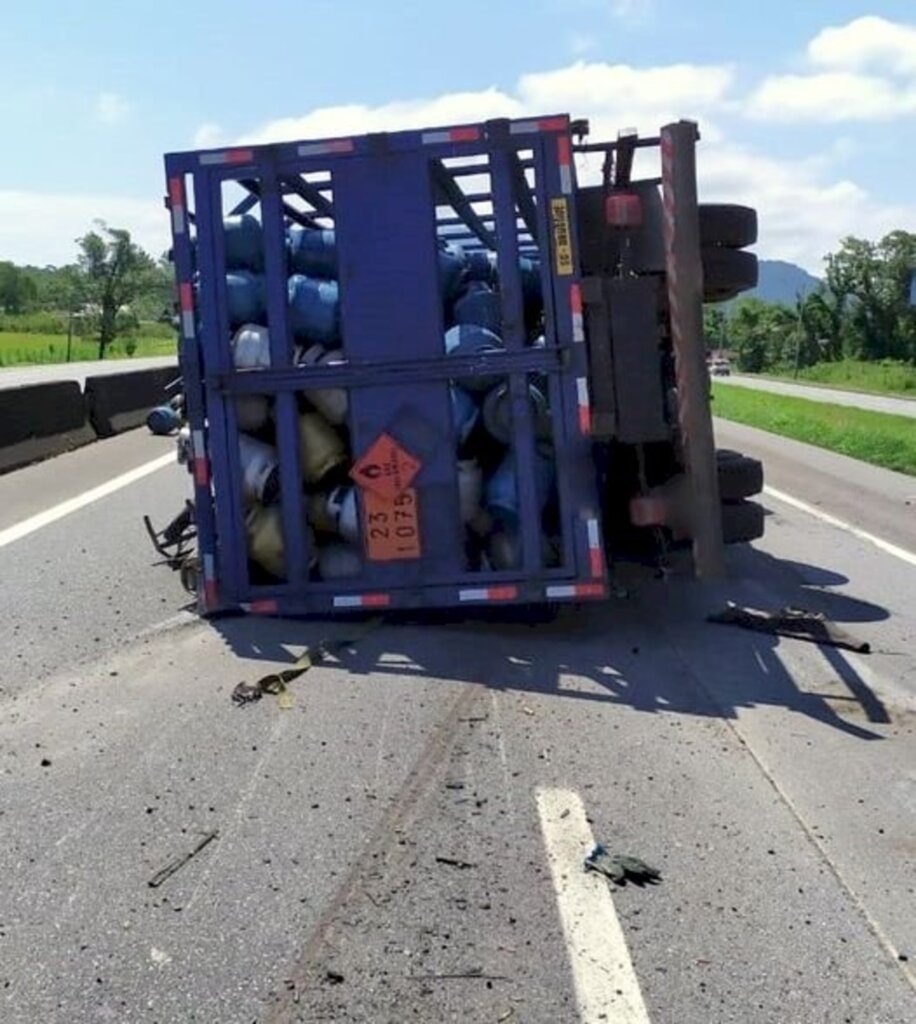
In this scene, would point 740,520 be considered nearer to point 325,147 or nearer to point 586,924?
point 325,147

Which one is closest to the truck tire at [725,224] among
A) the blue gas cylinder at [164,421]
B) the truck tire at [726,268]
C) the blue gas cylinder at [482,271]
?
the truck tire at [726,268]

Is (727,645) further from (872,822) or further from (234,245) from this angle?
(234,245)

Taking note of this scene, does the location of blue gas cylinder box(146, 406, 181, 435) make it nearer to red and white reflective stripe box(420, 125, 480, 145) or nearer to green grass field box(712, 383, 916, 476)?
red and white reflective stripe box(420, 125, 480, 145)

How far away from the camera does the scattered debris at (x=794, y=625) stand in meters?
7.09

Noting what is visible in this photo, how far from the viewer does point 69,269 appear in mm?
94438

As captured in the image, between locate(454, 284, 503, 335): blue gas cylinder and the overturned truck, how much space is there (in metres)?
0.02

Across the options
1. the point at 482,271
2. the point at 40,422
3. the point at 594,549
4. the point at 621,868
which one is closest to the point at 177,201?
the point at 482,271

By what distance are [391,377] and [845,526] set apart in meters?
6.29

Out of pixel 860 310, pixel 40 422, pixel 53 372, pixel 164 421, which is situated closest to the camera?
pixel 164 421

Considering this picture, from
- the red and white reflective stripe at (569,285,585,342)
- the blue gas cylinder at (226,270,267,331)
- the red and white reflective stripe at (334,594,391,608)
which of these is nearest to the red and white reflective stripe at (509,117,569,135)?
the red and white reflective stripe at (569,285,585,342)

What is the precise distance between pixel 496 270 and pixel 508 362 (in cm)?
71

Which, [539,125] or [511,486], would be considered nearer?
[539,125]

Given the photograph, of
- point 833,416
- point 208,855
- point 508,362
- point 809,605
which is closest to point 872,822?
point 208,855

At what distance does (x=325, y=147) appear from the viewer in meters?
7.03
